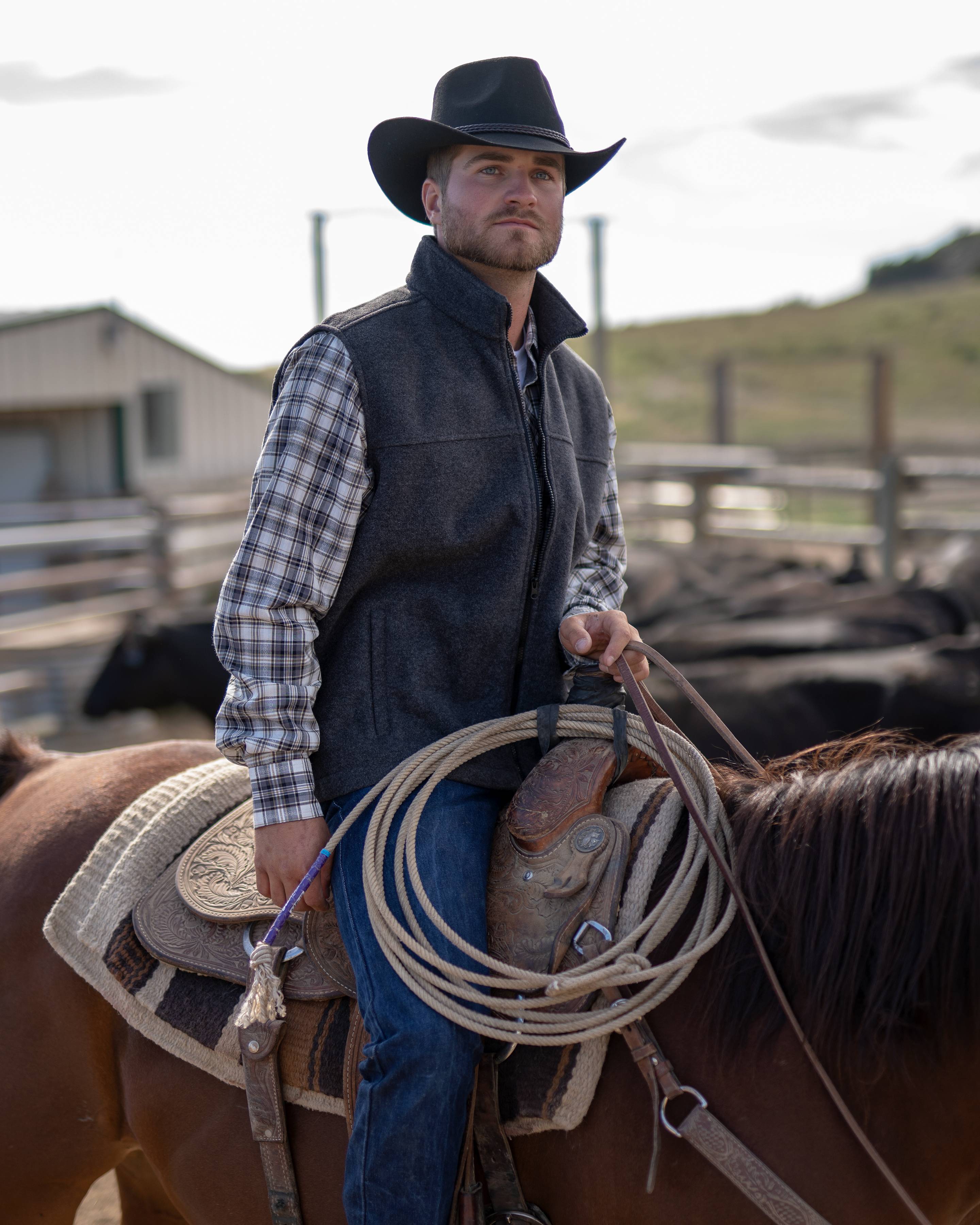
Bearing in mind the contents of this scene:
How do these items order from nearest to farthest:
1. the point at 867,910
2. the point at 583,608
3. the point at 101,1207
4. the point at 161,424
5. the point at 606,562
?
the point at 867,910 → the point at 583,608 → the point at 606,562 → the point at 101,1207 → the point at 161,424

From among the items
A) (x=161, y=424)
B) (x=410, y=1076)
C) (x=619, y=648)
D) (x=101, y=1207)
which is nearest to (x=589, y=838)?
(x=619, y=648)

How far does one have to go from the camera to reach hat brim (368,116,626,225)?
1.79 meters

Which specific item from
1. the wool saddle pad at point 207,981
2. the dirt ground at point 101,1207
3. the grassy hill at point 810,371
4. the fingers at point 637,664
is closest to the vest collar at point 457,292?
the fingers at point 637,664

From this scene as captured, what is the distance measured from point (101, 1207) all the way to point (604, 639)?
2.39 metres

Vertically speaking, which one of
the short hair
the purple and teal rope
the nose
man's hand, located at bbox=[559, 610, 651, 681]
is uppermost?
the short hair

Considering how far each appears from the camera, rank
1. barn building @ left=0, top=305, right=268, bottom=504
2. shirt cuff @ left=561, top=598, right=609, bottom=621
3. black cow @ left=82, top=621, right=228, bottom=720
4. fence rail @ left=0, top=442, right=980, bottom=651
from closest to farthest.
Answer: shirt cuff @ left=561, top=598, right=609, bottom=621, black cow @ left=82, top=621, right=228, bottom=720, fence rail @ left=0, top=442, right=980, bottom=651, barn building @ left=0, top=305, right=268, bottom=504

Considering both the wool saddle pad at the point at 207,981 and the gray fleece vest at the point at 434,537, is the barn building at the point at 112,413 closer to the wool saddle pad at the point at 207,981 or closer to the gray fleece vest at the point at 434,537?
the wool saddle pad at the point at 207,981

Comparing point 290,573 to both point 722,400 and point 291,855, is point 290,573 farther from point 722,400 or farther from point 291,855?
point 722,400

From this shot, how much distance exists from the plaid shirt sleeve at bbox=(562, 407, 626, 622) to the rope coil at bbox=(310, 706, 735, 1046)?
46 centimetres

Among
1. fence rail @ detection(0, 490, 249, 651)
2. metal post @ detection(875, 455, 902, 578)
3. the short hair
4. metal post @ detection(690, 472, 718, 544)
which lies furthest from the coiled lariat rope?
metal post @ detection(690, 472, 718, 544)

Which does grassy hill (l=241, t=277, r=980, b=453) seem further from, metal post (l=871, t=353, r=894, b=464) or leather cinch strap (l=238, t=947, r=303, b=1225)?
leather cinch strap (l=238, t=947, r=303, b=1225)

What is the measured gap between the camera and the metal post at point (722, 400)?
47.5ft

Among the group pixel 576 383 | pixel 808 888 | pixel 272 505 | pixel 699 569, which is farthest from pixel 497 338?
pixel 699 569

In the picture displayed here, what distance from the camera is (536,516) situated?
6.01ft
